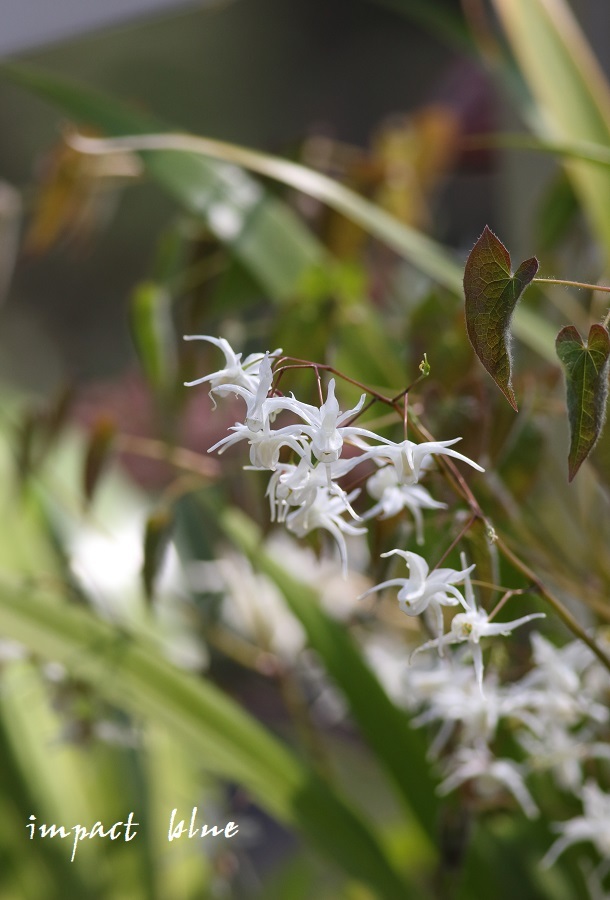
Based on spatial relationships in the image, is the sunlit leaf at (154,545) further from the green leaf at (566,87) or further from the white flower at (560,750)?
the green leaf at (566,87)

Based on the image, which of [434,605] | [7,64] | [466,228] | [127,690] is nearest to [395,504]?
[434,605]

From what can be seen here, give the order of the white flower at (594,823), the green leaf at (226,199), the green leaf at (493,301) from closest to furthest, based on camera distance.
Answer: the green leaf at (493,301)
the white flower at (594,823)
the green leaf at (226,199)

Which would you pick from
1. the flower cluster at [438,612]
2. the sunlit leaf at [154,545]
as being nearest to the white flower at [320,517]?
the flower cluster at [438,612]

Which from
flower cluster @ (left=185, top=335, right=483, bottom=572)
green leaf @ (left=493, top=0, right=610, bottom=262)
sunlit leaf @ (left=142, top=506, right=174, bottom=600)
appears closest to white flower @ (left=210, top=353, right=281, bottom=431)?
flower cluster @ (left=185, top=335, right=483, bottom=572)

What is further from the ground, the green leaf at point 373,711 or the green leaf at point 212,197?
the green leaf at point 212,197

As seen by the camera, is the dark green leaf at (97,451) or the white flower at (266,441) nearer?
the white flower at (266,441)

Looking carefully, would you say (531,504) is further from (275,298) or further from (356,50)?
(356,50)
